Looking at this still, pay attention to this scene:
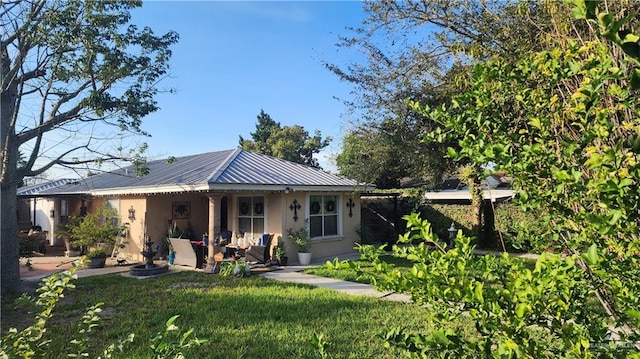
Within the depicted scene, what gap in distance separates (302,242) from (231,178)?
3.10 m

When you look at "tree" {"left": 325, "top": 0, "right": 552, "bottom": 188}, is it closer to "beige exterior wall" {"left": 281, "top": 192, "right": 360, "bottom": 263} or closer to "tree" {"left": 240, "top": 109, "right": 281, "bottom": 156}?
"beige exterior wall" {"left": 281, "top": 192, "right": 360, "bottom": 263}

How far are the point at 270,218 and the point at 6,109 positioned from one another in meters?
7.58

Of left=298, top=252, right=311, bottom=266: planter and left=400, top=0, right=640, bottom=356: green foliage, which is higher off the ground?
left=400, top=0, right=640, bottom=356: green foliage

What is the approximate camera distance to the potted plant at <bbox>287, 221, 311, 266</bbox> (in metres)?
13.0

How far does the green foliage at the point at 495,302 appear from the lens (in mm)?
1365

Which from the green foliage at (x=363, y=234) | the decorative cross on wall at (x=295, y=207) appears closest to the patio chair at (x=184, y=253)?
the decorative cross on wall at (x=295, y=207)

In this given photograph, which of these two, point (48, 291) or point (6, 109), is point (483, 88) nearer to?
point (48, 291)

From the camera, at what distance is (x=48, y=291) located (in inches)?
107

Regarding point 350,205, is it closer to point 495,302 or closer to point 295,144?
point 495,302

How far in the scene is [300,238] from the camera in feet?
42.9

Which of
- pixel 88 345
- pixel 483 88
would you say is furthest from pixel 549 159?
pixel 88 345

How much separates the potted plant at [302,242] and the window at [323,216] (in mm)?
826

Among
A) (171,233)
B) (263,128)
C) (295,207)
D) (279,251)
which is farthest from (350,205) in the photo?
(263,128)

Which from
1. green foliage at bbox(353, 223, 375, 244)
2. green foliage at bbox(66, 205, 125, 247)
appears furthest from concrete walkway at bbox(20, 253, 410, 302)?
green foliage at bbox(353, 223, 375, 244)
